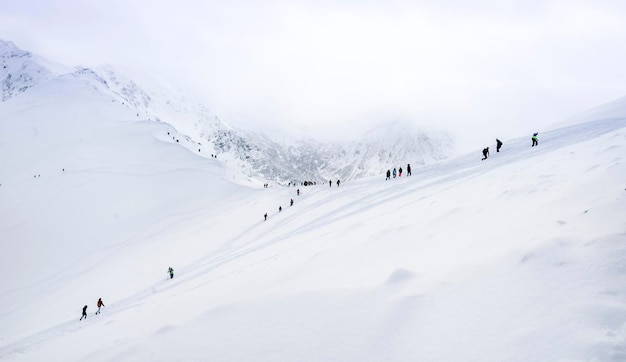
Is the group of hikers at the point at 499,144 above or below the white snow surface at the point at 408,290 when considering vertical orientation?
above

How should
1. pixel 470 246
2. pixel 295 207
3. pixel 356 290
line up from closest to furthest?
pixel 356 290 < pixel 470 246 < pixel 295 207

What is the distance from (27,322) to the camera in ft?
84.8

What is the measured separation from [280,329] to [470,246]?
5372 millimetres

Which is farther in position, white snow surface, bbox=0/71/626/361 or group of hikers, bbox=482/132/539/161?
group of hikers, bbox=482/132/539/161

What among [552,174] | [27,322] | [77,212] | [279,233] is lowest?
[27,322]

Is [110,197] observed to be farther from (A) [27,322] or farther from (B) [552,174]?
(B) [552,174]

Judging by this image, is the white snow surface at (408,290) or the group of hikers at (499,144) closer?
the white snow surface at (408,290)

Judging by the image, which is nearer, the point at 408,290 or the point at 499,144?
the point at 408,290

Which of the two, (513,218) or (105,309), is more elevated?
(513,218)

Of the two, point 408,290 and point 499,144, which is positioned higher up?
point 499,144

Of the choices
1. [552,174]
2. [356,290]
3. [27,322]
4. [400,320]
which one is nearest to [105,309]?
[27,322]

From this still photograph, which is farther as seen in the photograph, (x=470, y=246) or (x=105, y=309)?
(x=105, y=309)

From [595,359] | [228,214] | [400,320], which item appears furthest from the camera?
[228,214]

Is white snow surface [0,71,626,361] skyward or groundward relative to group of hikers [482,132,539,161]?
groundward
